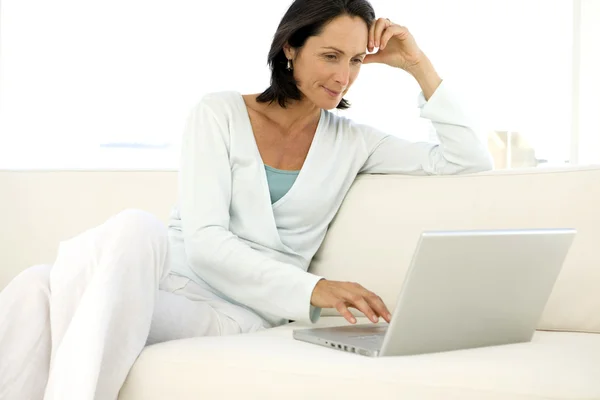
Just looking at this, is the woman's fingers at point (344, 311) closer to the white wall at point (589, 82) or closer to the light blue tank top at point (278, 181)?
the light blue tank top at point (278, 181)

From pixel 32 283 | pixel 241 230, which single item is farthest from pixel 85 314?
pixel 241 230

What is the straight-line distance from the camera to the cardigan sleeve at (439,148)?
213cm

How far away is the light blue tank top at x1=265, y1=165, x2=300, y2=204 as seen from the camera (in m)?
2.09

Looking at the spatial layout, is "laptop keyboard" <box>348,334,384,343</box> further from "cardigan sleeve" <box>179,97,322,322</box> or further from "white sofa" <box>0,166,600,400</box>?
"cardigan sleeve" <box>179,97,322,322</box>

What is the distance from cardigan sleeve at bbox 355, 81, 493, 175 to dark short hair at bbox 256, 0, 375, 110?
0.73 ft

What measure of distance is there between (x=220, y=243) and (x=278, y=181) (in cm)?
26

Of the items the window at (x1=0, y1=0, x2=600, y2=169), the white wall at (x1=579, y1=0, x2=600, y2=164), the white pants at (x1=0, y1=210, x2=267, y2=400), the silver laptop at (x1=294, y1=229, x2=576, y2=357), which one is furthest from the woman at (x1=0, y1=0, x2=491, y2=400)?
the window at (x1=0, y1=0, x2=600, y2=169)

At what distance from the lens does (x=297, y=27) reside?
2.10 meters

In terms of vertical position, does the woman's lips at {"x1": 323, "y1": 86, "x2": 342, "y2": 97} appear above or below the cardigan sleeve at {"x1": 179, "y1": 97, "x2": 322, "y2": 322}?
above

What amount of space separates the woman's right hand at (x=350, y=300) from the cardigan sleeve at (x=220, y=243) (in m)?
0.05

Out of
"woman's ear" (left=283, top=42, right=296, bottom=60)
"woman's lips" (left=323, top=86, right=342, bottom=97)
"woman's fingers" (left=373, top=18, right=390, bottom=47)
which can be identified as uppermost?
"woman's fingers" (left=373, top=18, right=390, bottom=47)

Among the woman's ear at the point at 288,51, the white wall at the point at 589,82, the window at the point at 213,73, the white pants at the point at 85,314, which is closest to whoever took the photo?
the white pants at the point at 85,314

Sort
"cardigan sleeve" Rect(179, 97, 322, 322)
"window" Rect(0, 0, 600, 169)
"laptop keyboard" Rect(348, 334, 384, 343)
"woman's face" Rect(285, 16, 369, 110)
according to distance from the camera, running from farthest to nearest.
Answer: "window" Rect(0, 0, 600, 169)
"woman's face" Rect(285, 16, 369, 110)
"cardigan sleeve" Rect(179, 97, 322, 322)
"laptop keyboard" Rect(348, 334, 384, 343)

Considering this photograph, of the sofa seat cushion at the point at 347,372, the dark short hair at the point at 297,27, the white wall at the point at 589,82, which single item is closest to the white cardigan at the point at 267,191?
the dark short hair at the point at 297,27
